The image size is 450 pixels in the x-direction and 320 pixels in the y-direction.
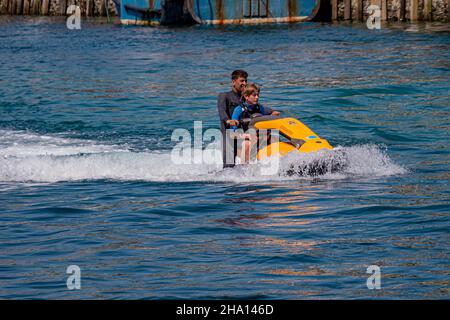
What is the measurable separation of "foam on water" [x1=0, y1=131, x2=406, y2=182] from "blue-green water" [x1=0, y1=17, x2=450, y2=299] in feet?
0.16

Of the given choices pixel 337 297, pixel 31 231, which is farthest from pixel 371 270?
pixel 31 231

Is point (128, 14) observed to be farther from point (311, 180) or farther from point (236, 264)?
point (236, 264)

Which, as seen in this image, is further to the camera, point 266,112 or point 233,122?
point 266,112

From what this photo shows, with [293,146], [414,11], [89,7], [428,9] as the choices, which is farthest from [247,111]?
[89,7]

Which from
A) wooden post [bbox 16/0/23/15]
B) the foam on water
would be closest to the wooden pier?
wooden post [bbox 16/0/23/15]

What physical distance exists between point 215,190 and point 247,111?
146cm

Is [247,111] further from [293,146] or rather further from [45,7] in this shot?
A: [45,7]

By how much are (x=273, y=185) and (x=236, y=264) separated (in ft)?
15.2

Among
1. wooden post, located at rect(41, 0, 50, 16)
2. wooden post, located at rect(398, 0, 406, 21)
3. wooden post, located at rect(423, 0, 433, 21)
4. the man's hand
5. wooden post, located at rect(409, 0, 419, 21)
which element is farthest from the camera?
wooden post, located at rect(41, 0, 50, 16)

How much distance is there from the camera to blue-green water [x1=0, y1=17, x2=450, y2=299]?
10977 millimetres

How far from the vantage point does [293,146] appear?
1611cm

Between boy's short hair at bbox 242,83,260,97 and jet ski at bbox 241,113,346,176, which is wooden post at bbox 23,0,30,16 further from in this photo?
boy's short hair at bbox 242,83,260,97

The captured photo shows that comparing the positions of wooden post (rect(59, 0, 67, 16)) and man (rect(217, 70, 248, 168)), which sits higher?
wooden post (rect(59, 0, 67, 16))

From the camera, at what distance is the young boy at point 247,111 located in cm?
1575
